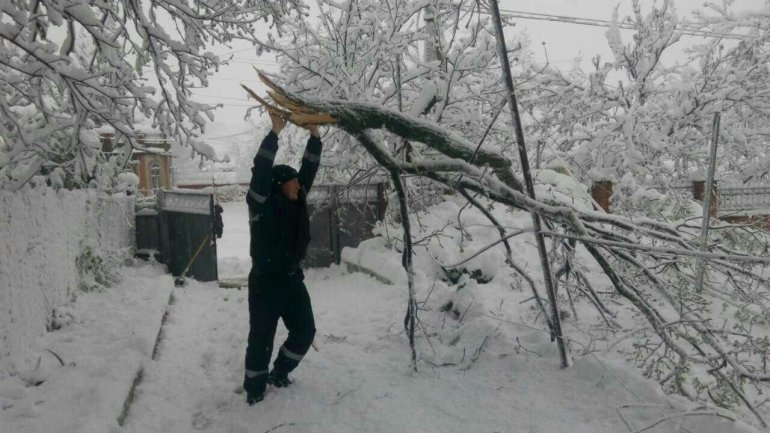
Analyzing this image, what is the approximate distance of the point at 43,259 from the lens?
13.5ft

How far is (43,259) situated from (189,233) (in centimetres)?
392

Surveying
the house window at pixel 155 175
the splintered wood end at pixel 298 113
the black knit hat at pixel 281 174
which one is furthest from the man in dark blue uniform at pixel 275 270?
the house window at pixel 155 175

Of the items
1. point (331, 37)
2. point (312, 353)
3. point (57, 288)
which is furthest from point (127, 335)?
point (331, 37)

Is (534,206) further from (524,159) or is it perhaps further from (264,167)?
(264,167)

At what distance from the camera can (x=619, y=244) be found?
2.46m

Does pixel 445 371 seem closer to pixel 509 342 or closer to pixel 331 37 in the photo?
pixel 509 342

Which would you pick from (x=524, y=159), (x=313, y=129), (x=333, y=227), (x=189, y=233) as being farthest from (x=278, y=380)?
(x=189, y=233)

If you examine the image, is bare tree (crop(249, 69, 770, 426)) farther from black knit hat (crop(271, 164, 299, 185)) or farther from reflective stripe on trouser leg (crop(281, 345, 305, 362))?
reflective stripe on trouser leg (crop(281, 345, 305, 362))

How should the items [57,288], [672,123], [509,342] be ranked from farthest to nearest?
1. [672,123]
2. [57,288]
3. [509,342]

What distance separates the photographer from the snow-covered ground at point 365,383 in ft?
9.04

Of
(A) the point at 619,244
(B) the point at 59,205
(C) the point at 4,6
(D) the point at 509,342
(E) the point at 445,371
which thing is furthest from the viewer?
(B) the point at 59,205

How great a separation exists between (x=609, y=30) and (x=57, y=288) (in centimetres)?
1185

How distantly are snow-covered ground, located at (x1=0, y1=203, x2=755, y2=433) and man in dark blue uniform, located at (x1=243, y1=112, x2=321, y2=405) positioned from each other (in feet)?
0.95

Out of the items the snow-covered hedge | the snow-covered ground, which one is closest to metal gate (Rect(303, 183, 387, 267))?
the snow-covered ground
